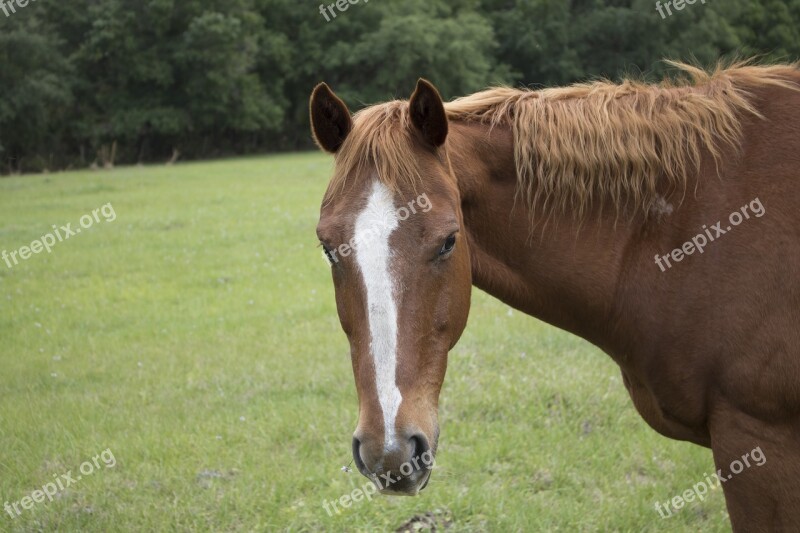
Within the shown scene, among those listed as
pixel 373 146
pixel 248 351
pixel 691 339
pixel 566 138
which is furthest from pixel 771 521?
pixel 248 351

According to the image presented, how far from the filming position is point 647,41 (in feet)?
168

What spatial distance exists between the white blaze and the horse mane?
0.50 m

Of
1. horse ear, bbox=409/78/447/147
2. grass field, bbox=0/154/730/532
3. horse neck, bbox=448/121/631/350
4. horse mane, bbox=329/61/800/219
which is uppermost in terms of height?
horse ear, bbox=409/78/447/147

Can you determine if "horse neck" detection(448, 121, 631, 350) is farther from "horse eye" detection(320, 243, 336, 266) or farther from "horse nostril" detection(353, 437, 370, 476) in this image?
"horse nostril" detection(353, 437, 370, 476)

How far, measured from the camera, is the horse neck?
2.86m

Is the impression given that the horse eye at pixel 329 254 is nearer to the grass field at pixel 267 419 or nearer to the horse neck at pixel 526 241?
the horse neck at pixel 526 241

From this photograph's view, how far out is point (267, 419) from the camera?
5.58 meters

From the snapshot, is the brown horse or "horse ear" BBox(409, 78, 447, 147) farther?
"horse ear" BBox(409, 78, 447, 147)

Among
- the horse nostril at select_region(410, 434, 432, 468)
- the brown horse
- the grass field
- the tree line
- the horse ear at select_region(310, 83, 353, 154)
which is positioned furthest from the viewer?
the tree line

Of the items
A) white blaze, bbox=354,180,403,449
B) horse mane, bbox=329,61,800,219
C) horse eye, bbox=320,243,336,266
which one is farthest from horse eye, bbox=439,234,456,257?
horse mane, bbox=329,61,800,219

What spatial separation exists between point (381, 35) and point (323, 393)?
42499 mm

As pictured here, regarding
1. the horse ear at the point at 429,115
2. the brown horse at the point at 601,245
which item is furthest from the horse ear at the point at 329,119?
the horse ear at the point at 429,115

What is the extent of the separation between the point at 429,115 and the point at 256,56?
46.8m

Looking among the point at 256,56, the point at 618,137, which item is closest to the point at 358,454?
the point at 618,137
